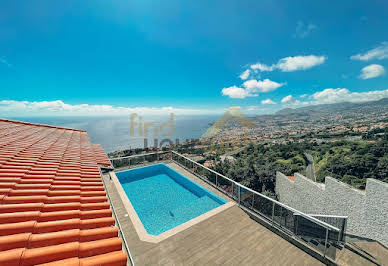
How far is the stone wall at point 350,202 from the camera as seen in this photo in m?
7.33

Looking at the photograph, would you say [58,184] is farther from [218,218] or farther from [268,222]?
[268,222]

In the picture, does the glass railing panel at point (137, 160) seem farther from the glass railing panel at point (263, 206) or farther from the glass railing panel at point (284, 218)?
the glass railing panel at point (284, 218)

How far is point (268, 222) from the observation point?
423cm

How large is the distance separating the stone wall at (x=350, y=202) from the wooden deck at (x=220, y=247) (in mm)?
7200

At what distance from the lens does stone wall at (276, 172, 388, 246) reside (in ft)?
24.1

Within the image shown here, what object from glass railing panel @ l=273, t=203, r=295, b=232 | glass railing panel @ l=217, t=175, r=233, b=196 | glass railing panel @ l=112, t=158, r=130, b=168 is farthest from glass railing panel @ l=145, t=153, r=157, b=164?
glass railing panel @ l=273, t=203, r=295, b=232

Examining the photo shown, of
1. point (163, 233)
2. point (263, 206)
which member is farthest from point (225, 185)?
point (163, 233)

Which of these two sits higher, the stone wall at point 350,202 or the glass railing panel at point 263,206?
the glass railing panel at point 263,206

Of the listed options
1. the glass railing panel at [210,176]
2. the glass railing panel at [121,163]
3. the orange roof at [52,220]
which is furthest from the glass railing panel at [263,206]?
the glass railing panel at [121,163]

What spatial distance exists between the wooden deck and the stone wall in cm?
720

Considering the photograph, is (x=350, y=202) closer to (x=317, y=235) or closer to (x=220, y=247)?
(x=317, y=235)

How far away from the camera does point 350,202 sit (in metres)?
8.70

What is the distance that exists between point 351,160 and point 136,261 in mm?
22546

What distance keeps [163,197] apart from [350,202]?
389 inches
